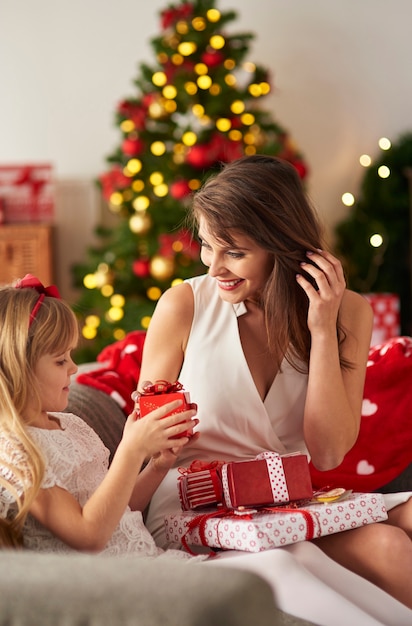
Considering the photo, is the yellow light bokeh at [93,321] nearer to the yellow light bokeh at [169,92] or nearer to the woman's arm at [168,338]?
the yellow light bokeh at [169,92]

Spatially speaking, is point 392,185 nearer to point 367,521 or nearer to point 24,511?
point 367,521

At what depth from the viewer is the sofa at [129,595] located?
83 cm

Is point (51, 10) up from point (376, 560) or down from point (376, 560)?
up

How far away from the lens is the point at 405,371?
8.32 feet

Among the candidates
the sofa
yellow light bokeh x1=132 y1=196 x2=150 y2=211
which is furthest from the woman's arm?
yellow light bokeh x1=132 y1=196 x2=150 y2=211

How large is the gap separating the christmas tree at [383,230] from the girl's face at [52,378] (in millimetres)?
3714

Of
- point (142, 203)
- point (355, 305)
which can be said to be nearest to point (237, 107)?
point (142, 203)

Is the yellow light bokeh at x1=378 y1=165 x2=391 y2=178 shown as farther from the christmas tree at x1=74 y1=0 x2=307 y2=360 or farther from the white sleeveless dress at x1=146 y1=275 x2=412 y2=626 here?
the white sleeveless dress at x1=146 y1=275 x2=412 y2=626

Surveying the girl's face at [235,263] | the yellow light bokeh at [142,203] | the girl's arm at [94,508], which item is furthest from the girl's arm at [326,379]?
the yellow light bokeh at [142,203]

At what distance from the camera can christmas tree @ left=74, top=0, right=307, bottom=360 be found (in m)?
4.51


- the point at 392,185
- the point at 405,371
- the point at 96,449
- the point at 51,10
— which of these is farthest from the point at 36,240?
the point at 96,449

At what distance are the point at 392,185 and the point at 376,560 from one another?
12.3 ft

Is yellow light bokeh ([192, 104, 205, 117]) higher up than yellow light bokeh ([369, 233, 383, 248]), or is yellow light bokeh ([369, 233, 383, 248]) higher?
yellow light bokeh ([192, 104, 205, 117])

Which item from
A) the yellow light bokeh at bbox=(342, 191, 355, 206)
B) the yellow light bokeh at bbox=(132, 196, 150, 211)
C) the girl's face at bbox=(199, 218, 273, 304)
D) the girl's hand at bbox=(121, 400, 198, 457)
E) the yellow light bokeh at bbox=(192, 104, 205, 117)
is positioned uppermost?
the yellow light bokeh at bbox=(192, 104, 205, 117)
